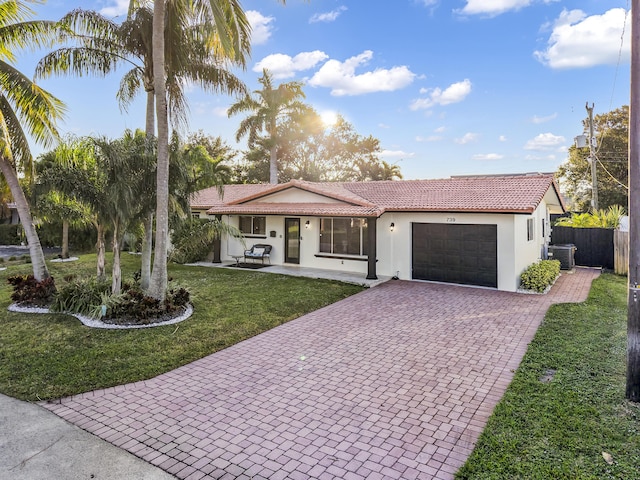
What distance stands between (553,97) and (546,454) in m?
19.7

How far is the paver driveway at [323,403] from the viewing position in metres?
4.09

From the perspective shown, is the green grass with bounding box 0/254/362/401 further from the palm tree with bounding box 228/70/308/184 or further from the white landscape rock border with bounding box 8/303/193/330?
the palm tree with bounding box 228/70/308/184

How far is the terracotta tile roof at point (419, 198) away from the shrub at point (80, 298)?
4158mm

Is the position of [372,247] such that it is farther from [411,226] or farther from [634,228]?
[634,228]

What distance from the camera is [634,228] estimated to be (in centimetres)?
519

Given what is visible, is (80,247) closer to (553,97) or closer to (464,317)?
(464,317)

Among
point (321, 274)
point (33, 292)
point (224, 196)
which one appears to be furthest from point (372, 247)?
point (224, 196)

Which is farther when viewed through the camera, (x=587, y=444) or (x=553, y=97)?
(x=553, y=97)

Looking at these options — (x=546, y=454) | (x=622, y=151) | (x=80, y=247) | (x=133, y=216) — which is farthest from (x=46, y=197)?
(x=622, y=151)

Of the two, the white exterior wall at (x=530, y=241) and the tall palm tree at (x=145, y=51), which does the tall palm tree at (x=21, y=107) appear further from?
the white exterior wall at (x=530, y=241)

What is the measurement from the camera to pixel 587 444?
418 centimetres

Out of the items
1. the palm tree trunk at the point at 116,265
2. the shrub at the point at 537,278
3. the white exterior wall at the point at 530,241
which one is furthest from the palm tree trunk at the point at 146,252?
the shrub at the point at 537,278

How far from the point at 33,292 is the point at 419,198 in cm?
1259

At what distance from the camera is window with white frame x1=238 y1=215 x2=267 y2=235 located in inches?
730
